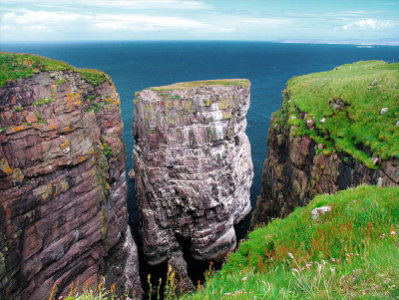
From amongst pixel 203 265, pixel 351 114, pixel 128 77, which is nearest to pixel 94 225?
pixel 203 265

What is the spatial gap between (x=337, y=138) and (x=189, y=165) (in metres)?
17.3

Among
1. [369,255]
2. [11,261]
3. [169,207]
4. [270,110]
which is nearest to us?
[369,255]

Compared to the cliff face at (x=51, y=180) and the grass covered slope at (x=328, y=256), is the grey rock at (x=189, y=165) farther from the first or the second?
the grass covered slope at (x=328, y=256)

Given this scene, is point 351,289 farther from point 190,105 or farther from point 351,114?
point 190,105

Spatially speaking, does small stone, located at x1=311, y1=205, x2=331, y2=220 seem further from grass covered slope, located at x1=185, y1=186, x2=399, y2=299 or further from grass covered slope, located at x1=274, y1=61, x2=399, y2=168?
grass covered slope, located at x1=274, y1=61, x2=399, y2=168

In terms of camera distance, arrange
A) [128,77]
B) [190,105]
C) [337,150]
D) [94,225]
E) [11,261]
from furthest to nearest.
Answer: [128,77], [190,105], [94,225], [337,150], [11,261]

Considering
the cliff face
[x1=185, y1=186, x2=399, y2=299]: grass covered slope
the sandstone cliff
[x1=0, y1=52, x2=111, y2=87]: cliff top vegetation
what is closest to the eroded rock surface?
the sandstone cliff

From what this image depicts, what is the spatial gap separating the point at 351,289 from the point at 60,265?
21.0 metres

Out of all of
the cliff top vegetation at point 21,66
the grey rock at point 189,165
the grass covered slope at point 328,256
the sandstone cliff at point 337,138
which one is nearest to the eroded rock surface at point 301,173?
the sandstone cliff at point 337,138

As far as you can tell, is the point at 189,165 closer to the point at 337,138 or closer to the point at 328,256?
the point at 337,138

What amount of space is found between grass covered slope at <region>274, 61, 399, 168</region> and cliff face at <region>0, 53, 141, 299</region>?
59.6ft

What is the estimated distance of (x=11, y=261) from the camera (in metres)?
16.7

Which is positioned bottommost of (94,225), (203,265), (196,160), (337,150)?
(203,265)

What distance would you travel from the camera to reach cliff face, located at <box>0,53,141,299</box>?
1669 cm
